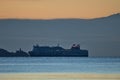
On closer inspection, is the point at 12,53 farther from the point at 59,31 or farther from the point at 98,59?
the point at 98,59

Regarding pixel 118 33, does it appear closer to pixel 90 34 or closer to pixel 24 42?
pixel 90 34

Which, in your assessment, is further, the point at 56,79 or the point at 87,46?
the point at 87,46

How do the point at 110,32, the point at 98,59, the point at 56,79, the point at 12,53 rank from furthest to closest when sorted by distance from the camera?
the point at 98,59, the point at 12,53, the point at 110,32, the point at 56,79

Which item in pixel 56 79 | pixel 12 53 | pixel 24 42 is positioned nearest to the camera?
pixel 56 79

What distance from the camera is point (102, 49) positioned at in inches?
563

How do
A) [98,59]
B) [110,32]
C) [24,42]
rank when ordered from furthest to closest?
[98,59]
[110,32]
[24,42]

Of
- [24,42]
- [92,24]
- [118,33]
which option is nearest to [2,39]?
[24,42]

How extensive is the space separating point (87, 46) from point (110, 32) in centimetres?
87

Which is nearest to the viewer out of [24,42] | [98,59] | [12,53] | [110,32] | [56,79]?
[56,79]

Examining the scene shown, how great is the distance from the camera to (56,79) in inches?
320

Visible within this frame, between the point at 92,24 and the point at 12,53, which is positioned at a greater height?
the point at 92,24

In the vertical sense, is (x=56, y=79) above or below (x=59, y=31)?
below

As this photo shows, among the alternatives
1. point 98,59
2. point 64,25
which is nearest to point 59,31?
point 64,25

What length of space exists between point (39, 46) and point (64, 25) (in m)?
0.93
